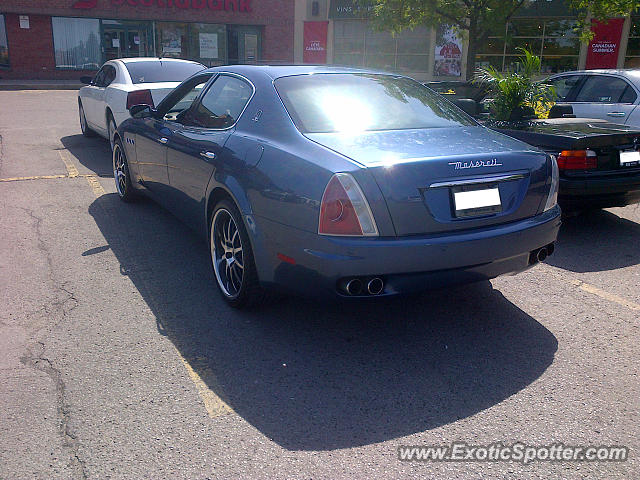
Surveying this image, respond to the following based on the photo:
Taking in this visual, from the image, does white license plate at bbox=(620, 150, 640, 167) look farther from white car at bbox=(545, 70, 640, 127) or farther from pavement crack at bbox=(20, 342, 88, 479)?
pavement crack at bbox=(20, 342, 88, 479)

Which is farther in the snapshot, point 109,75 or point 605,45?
point 605,45

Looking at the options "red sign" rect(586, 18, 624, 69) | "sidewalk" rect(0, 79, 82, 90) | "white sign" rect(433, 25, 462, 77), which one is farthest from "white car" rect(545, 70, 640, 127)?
"sidewalk" rect(0, 79, 82, 90)

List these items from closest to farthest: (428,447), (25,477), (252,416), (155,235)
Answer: (25,477)
(428,447)
(252,416)
(155,235)

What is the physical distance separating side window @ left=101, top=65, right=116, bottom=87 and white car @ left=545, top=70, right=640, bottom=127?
663cm

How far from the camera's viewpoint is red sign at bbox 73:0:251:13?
28.6 meters

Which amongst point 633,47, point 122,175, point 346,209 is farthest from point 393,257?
point 633,47

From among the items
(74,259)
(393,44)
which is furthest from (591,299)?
(393,44)

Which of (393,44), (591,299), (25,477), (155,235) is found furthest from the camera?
(393,44)

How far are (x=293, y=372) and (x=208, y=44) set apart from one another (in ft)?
103

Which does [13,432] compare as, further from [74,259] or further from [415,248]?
[74,259]

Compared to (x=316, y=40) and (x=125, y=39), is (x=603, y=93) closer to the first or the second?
(x=316, y=40)

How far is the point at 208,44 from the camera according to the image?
3216 cm

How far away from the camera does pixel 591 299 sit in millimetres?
4418

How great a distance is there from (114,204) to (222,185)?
133 inches
